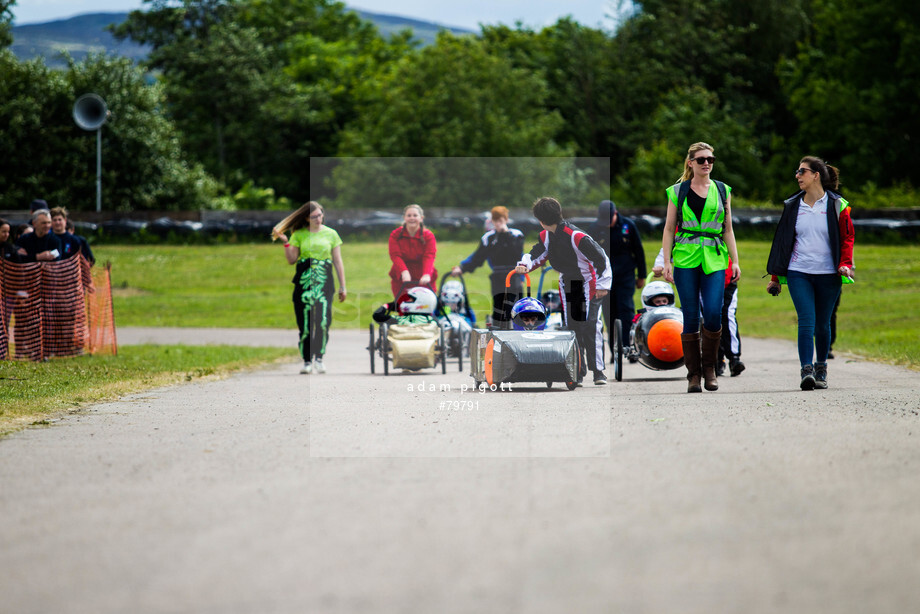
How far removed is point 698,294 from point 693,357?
21.7 inches

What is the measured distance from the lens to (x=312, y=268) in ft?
47.0

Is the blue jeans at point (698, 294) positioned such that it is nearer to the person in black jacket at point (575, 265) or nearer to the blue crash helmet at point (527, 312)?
the person in black jacket at point (575, 265)

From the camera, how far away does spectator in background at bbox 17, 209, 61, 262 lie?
1641cm

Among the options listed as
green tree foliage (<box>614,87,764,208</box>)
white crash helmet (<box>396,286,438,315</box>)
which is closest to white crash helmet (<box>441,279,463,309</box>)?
white crash helmet (<box>396,286,438,315</box>)

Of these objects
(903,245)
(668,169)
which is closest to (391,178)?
(668,169)

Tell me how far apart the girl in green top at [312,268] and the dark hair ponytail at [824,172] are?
558 cm

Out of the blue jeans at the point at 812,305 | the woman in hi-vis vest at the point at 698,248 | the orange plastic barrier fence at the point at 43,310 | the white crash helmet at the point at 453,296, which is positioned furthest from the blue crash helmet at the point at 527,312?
the orange plastic barrier fence at the point at 43,310

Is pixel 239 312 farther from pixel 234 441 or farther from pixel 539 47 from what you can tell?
pixel 539 47

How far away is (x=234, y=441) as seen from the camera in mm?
7703

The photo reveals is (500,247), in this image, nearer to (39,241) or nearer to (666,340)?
(666,340)

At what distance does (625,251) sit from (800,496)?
8.93 meters

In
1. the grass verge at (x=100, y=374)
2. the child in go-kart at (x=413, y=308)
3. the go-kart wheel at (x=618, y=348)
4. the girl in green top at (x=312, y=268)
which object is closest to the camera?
the grass verge at (x=100, y=374)

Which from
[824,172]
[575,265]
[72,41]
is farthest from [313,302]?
[72,41]

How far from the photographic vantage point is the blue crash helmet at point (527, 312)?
38.3 ft
